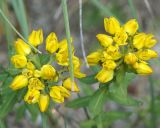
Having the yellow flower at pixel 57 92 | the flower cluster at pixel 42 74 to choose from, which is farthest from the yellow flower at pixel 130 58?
the yellow flower at pixel 57 92

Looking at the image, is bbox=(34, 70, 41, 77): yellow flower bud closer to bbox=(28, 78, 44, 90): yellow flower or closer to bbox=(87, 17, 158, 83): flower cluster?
bbox=(28, 78, 44, 90): yellow flower

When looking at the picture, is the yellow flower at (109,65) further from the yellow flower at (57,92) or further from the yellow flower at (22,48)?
the yellow flower at (22,48)

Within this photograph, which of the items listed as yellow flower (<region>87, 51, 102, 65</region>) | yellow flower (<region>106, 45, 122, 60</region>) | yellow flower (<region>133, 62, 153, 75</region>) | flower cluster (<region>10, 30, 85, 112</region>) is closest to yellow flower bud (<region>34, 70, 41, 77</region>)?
flower cluster (<region>10, 30, 85, 112</region>)

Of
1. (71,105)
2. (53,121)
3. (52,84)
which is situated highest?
(52,84)

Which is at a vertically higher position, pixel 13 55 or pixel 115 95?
pixel 13 55

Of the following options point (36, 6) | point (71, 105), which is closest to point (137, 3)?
point (36, 6)

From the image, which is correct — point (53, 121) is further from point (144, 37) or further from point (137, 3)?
point (137, 3)

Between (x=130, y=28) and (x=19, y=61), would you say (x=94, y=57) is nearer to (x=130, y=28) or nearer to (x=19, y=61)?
(x=130, y=28)

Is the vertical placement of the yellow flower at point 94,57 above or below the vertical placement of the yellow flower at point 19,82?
above
